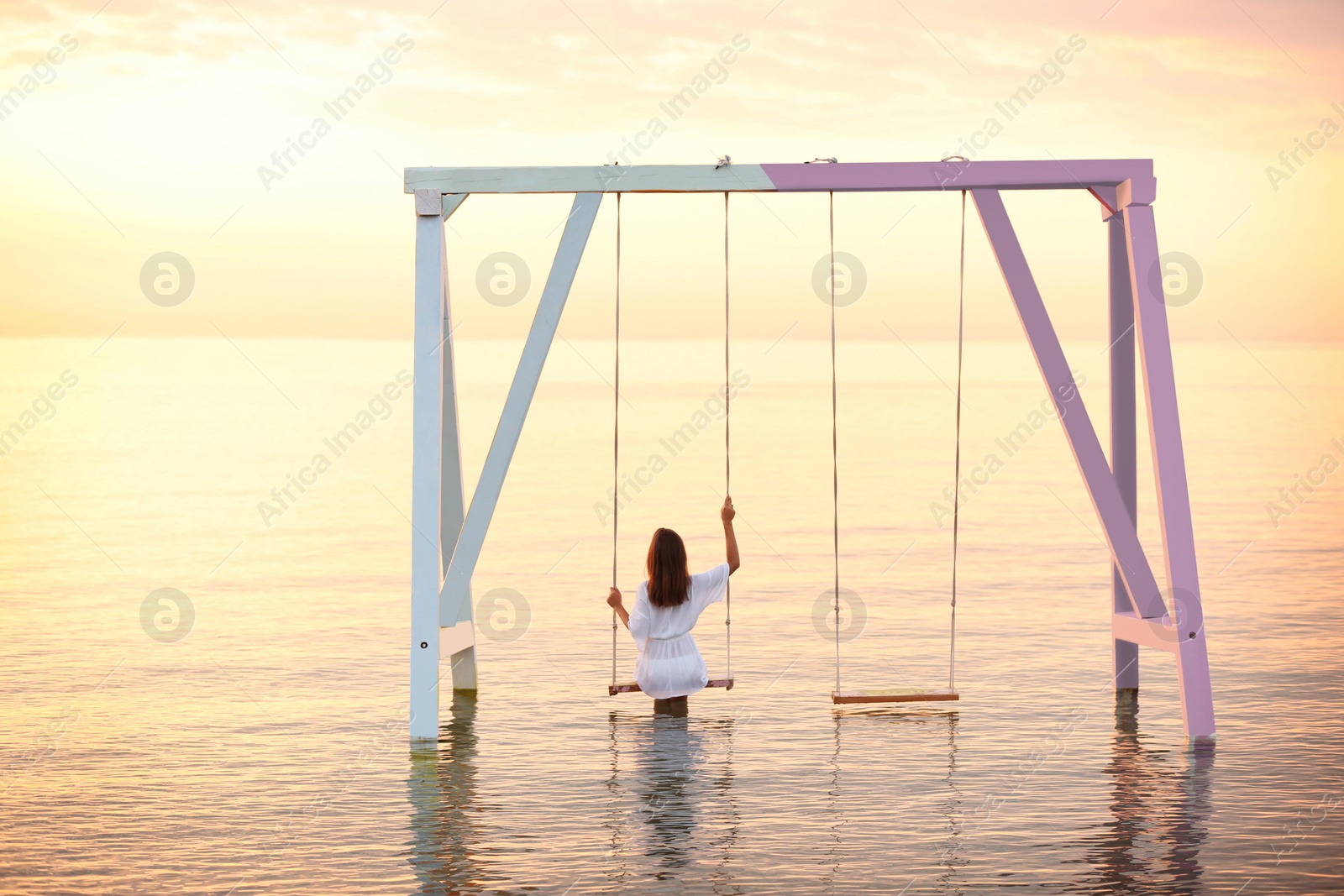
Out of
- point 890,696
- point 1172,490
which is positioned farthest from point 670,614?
point 1172,490

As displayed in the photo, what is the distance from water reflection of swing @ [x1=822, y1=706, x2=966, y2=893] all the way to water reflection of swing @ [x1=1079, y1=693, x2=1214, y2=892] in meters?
0.62

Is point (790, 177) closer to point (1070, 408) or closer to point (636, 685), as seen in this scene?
point (1070, 408)

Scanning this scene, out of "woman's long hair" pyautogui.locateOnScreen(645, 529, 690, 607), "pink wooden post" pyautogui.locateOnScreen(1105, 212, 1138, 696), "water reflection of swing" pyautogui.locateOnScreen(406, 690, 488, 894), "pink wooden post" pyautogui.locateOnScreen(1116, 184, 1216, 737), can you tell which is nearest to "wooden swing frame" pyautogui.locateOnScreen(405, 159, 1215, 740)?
"pink wooden post" pyautogui.locateOnScreen(1116, 184, 1216, 737)

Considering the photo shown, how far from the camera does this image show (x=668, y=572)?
9500 mm

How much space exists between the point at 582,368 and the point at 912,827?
11317 cm

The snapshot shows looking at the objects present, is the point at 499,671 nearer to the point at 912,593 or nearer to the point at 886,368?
the point at 912,593

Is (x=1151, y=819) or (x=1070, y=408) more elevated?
(x=1070, y=408)

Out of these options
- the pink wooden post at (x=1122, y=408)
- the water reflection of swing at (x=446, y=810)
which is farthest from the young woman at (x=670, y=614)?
the pink wooden post at (x=1122, y=408)

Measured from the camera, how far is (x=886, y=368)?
417 feet

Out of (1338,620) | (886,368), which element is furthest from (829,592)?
(886,368)

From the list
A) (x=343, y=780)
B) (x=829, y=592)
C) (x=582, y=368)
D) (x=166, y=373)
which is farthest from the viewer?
(x=582, y=368)

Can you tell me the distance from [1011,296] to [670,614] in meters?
2.97

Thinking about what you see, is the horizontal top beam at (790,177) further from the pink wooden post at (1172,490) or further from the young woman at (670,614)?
the young woman at (670,614)

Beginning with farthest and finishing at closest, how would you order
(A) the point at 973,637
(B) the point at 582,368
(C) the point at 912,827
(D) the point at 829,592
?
(B) the point at 582,368 → (D) the point at 829,592 → (A) the point at 973,637 → (C) the point at 912,827
